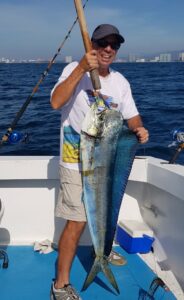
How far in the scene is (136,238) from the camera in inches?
154

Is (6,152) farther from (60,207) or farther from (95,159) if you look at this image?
(95,159)

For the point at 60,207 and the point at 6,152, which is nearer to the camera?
the point at 60,207

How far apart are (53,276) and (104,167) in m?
1.52

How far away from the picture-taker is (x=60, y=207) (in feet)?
9.91

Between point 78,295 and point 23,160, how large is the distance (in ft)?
4.71

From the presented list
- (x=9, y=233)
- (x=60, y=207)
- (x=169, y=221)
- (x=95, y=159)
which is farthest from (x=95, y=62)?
(x=9, y=233)

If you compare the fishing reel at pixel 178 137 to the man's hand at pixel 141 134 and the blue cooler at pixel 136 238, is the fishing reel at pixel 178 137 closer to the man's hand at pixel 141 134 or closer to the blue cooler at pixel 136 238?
the blue cooler at pixel 136 238

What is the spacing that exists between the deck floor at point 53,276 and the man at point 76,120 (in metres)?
0.33

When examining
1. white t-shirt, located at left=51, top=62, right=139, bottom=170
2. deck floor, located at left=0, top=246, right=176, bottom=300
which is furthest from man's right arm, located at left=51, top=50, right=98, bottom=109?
deck floor, located at left=0, top=246, right=176, bottom=300

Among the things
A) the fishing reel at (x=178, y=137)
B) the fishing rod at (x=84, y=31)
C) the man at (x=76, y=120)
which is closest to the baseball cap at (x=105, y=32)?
the man at (x=76, y=120)

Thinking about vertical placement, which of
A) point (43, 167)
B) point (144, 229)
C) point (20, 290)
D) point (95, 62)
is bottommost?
point (20, 290)

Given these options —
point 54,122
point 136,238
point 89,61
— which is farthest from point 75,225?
point 54,122

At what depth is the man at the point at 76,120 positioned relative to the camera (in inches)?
107

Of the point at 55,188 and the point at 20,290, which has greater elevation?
the point at 55,188
